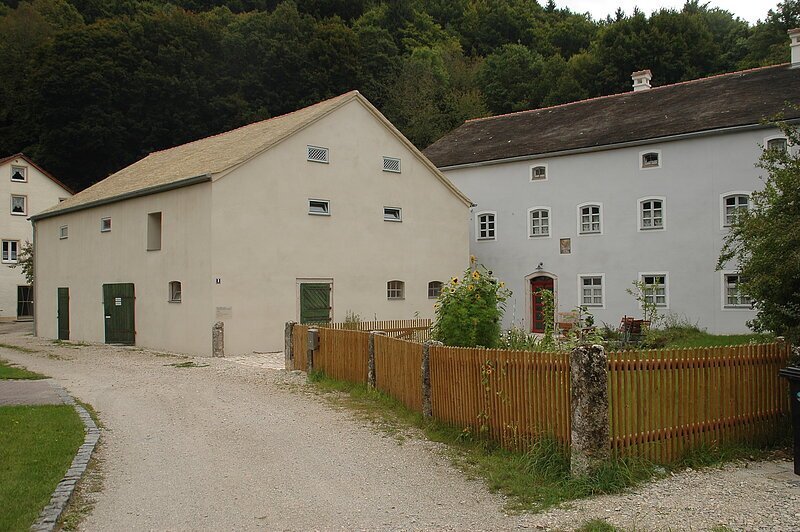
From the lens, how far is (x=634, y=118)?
26.9 meters

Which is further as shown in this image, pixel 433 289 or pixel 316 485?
pixel 433 289

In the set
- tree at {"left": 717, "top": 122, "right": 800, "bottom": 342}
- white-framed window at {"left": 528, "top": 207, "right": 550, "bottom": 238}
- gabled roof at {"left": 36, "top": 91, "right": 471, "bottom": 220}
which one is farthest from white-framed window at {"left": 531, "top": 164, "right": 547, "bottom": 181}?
tree at {"left": 717, "top": 122, "right": 800, "bottom": 342}

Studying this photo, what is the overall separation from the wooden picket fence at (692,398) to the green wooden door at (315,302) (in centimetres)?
1504

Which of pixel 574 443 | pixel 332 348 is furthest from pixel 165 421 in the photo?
pixel 574 443

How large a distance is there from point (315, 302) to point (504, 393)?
14.5 m

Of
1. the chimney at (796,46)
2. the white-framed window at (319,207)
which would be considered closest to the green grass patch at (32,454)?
the white-framed window at (319,207)

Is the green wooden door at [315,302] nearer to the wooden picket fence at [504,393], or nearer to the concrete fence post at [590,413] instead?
the wooden picket fence at [504,393]

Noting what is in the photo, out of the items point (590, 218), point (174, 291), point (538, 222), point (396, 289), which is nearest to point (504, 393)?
point (174, 291)

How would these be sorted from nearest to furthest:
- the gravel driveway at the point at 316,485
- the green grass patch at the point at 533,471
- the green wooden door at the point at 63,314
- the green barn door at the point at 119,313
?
the gravel driveway at the point at 316,485, the green grass patch at the point at 533,471, the green barn door at the point at 119,313, the green wooden door at the point at 63,314

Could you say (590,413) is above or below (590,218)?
below

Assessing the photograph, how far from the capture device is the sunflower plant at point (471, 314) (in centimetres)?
1138

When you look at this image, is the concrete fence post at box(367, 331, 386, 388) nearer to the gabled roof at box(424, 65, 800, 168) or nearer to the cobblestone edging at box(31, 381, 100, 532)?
the cobblestone edging at box(31, 381, 100, 532)

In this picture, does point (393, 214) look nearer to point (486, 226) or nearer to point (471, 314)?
point (486, 226)

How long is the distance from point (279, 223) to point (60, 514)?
621 inches
